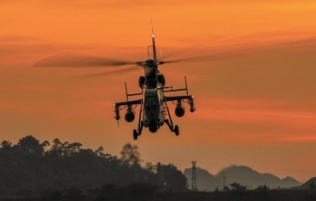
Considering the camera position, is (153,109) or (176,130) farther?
(176,130)

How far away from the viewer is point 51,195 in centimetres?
16425

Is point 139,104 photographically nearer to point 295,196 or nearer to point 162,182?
point 295,196

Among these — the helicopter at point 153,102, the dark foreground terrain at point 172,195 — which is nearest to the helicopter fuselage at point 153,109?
the helicopter at point 153,102

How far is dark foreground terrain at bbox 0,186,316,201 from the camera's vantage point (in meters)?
157

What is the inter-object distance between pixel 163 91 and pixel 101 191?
74.5 metres

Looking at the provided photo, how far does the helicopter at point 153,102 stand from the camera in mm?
86500

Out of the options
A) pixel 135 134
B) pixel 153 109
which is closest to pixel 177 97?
pixel 135 134

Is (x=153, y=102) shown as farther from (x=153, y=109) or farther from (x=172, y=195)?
(x=172, y=195)

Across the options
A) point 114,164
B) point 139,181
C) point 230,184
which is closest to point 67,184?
point 114,164

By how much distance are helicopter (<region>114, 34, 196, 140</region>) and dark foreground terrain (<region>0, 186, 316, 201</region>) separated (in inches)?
2596

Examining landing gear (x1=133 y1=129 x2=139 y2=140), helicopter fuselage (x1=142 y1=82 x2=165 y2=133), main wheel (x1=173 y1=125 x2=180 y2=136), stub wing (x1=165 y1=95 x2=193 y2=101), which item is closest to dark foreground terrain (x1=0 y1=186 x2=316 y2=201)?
stub wing (x1=165 y1=95 x2=193 y2=101)

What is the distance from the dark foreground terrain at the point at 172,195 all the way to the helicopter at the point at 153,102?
65.9 metres

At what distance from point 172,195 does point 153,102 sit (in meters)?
76.0

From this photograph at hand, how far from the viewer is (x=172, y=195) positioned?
162 metres
